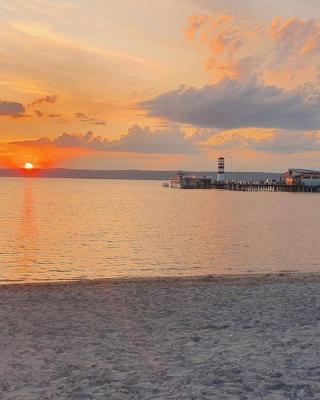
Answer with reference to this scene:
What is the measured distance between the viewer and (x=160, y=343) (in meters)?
8.45

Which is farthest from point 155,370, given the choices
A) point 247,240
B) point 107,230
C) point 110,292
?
point 107,230

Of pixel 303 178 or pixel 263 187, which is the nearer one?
pixel 303 178

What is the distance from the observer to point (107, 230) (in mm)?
42750

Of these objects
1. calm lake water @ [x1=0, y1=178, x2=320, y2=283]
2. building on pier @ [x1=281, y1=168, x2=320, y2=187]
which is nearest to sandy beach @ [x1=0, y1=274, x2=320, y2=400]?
calm lake water @ [x1=0, y1=178, x2=320, y2=283]

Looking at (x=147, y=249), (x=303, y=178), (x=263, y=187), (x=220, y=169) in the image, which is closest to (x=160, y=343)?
(x=147, y=249)

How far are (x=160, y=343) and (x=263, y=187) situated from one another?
162 meters

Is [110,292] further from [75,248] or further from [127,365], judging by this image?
[75,248]

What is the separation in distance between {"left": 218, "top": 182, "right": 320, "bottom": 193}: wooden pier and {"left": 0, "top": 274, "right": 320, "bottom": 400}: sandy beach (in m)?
139

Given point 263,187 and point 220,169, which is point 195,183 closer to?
point 220,169

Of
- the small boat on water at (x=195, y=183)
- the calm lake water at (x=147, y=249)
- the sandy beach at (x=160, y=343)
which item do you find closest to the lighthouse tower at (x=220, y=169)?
the small boat on water at (x=195, y=183)

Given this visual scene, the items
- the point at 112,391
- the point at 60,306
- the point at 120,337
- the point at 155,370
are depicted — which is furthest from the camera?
the point at 60,306

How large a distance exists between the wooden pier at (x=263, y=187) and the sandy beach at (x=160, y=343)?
139m

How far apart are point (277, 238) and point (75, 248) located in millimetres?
15258

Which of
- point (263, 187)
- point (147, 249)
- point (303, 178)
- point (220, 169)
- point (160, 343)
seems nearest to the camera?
point (160, 343)
